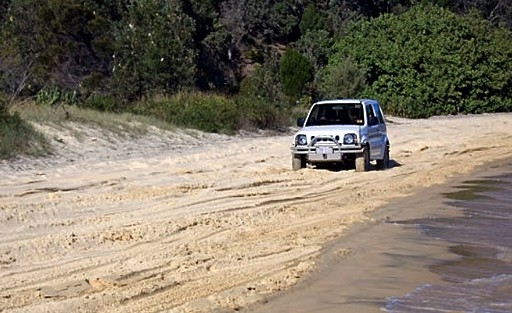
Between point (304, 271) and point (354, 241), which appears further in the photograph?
point (354, 241)

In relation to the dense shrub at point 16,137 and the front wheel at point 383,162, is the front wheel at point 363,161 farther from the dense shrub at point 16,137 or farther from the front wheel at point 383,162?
the dense shrub at point 16,137

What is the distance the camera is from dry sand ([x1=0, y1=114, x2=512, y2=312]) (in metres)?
10.3

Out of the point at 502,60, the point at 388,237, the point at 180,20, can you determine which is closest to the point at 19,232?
the point at 388,237

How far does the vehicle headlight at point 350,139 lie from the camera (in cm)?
2262

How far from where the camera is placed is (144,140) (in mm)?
29766

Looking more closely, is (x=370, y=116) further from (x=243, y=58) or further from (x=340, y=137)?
(x=243, y=58)

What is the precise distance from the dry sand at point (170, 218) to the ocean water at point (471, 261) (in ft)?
4.06

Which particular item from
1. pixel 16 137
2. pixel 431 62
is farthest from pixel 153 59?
pixel 431 62

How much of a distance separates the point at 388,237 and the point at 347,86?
119ft

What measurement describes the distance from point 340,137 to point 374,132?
1520 millimetres

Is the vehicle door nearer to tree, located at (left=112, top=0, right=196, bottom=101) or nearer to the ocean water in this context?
the ocean water

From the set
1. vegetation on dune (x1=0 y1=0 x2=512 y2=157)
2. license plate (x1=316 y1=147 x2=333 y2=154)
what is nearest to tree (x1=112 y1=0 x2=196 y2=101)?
vegetation on dune (x1=0 y1=0 x2=512 y2=157)

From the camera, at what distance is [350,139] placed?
22641 mm

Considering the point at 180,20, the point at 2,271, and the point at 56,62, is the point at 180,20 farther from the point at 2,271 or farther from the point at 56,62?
the point at 2,271
